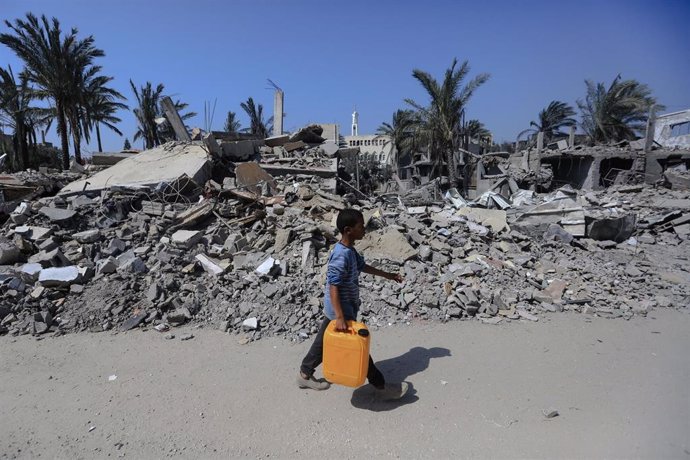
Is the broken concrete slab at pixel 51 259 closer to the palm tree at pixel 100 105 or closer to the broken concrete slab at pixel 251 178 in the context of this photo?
the broken concrete slab at pixel 251 178

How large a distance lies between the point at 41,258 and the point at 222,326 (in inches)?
110

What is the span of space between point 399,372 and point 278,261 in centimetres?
246

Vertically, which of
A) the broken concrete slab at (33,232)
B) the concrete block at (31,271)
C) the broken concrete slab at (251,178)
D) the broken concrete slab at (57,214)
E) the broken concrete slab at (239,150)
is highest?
the broken concrete slab at (239,150)

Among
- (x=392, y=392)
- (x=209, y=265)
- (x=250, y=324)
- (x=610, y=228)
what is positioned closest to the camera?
(x=392, y=392)

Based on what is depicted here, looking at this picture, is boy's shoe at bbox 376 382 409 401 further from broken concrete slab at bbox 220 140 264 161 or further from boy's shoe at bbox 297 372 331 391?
broken concrete slab at bbox 220 140 264 161

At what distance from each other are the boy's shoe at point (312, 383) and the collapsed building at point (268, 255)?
103cm

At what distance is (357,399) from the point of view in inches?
111

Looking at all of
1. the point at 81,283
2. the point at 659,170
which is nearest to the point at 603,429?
the point at 81,283

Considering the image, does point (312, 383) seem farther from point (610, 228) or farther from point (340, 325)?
point (610, 228)

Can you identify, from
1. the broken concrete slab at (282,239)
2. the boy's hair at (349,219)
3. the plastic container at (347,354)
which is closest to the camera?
the plastic container at (347,354)

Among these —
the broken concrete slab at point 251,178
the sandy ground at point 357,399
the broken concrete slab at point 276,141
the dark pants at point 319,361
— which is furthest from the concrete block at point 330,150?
the dark pants at point 319,361

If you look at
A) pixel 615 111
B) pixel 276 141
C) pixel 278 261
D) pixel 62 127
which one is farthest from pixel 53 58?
pixel 615 111

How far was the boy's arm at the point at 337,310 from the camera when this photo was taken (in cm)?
252

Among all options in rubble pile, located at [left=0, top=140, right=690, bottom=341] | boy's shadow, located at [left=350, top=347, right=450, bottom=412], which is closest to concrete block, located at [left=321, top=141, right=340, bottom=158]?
rubble pile, located at [left=0, top=140, right=690, bottom=341]
